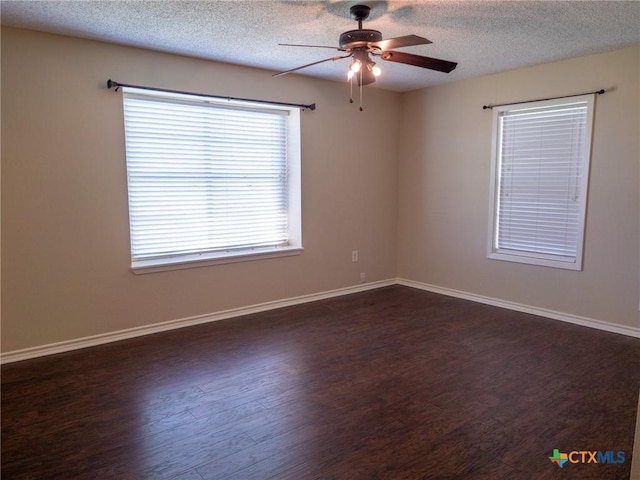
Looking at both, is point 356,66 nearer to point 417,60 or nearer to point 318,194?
point 417,60

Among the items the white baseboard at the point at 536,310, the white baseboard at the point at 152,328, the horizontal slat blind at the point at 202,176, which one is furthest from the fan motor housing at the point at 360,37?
the white baseboard at the point at 536,310

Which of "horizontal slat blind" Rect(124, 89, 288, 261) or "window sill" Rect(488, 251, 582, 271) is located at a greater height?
"horizontal slat blind" Rect(124, 89, 288, 261)

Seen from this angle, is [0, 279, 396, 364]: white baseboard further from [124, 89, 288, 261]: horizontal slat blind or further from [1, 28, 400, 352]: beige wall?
[124, 89, 288, 261]: horizontal slat blind

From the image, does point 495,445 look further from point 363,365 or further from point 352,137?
point 352,137

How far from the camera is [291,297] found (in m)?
4.67

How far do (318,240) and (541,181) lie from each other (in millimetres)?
2347

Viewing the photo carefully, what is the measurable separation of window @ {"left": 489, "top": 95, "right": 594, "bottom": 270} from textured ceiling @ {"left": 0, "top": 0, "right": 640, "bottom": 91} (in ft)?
1.87

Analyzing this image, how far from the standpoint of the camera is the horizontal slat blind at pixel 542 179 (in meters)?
3.95

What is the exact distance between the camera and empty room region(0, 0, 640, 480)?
2.30m

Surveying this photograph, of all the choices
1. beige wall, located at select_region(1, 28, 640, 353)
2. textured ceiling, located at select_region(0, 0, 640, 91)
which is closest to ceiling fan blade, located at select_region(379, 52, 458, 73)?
textured ceiling, located at select_region(0, 0, 640, 91)

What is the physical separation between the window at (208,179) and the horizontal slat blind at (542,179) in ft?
7.21

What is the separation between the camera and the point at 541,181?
165 inches

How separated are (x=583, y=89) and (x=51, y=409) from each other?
15.6 feet

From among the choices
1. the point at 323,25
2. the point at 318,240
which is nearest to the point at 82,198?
the point at 323,25
